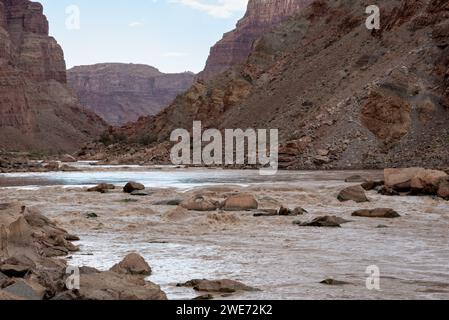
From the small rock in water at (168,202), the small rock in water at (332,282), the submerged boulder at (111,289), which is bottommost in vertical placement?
the small rock in water at (168,202)

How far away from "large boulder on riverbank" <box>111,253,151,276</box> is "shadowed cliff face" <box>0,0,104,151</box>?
13200 cm

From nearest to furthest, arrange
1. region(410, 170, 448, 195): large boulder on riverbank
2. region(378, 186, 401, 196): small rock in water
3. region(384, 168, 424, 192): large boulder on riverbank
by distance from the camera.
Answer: region(410, 170, 448, 195): large boulder on riverbank → region(378, 186, 401, 196): small rock in water → region(384, 168, 424, 192): large boulder on riverbank

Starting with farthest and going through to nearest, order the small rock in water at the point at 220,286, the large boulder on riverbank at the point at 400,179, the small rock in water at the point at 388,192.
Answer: the large boulder on riverbank at the point at 400,179 < the small rock in water at the point at 388,192 < the small rock in water at the point at 220,286

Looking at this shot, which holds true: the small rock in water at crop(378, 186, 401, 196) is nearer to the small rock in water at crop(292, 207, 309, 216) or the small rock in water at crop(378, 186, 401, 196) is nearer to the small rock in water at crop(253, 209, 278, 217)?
the small rock in water at crop(292, 207, 309, 216)

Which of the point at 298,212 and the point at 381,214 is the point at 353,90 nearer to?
the point at 298,212

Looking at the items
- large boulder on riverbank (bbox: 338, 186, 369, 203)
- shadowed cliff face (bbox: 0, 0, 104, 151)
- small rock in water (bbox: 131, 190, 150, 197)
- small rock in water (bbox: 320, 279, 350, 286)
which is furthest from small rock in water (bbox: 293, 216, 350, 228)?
shadowed cliff face (bbox: 0, 0, 104, 151)

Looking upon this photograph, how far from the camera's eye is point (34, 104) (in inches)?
6683

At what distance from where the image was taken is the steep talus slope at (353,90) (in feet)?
151

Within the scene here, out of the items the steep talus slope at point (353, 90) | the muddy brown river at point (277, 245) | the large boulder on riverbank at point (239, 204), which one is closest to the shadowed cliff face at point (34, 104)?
the steep talus slope at point (353, 90)

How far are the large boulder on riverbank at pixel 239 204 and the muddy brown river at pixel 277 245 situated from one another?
0.88 meters

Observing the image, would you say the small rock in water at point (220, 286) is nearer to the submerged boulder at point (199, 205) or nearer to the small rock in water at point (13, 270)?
the small rock in water at point (13, 270)

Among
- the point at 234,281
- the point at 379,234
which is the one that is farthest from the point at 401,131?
the point at 234,281

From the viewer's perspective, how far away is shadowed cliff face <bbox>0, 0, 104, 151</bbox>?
149m

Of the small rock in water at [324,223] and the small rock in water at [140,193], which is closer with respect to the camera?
the small rock in water at [324,223]
